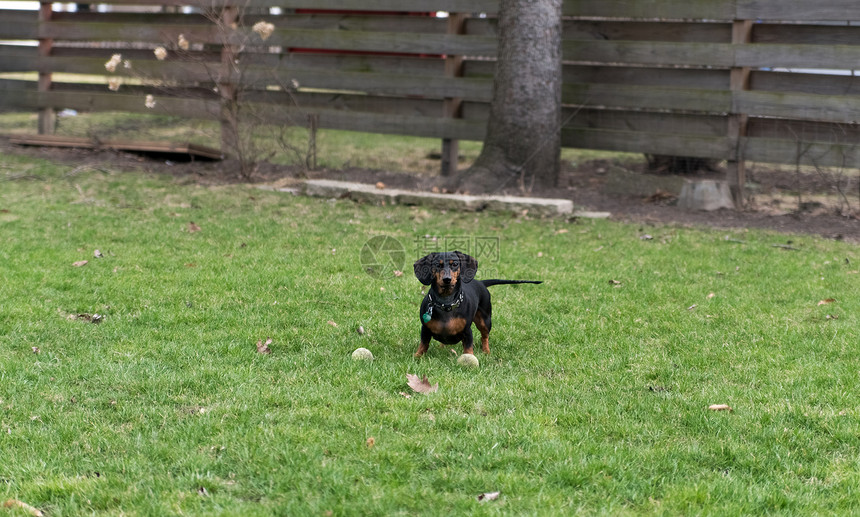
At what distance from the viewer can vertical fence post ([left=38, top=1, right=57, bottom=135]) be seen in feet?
43.5

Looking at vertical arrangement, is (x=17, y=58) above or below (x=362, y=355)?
above

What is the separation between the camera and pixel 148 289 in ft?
19.9

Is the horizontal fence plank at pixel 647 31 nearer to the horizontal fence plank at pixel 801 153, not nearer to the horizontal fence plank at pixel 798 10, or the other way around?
the horizontal fence plank at pixel 798 10

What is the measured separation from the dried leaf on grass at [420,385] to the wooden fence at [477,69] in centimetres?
646

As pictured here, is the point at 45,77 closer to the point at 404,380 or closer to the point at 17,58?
the point at 17,58

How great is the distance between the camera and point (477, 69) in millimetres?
11094

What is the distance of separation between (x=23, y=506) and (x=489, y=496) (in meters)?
1.73

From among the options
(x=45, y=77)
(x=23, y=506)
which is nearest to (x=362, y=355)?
(x=23, y=506)

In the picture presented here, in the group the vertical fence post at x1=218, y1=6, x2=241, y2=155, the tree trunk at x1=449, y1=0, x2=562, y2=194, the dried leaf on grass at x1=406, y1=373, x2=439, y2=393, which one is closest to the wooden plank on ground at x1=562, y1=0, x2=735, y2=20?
the tree trunk at x1=449, y1=0, x2=562, y2=194

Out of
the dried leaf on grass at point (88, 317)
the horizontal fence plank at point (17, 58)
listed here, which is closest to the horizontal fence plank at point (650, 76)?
the dried leaf on grass at point (88, 317)

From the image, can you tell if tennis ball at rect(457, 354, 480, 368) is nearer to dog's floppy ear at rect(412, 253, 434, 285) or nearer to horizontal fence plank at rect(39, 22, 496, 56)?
dog's floppy ear at rect(412, 253, 434, 285)

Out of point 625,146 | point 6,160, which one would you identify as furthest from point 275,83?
point 625,146

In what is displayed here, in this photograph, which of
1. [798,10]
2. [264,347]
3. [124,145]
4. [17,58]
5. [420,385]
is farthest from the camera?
[17,58]

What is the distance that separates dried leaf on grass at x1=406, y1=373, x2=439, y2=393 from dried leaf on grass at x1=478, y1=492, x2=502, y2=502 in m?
1.09
